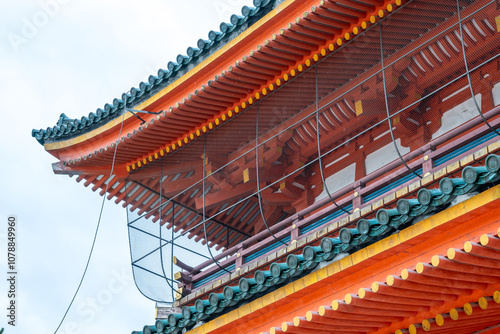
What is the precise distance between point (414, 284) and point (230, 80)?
405 cm

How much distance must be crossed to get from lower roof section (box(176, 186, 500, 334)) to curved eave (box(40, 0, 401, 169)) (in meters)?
2.65

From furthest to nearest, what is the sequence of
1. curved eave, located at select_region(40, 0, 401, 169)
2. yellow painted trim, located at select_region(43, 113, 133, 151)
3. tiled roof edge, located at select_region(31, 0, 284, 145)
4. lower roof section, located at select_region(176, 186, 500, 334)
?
yellow painted trim, located at select_region(43, 113, 133, 151), tiled roof edge, located at select_region(31, 0, 284, 145), curved eave, located at select_region(40, 0, 401, 169), lower roof section, located at select_region(176, 186, 500, 334)

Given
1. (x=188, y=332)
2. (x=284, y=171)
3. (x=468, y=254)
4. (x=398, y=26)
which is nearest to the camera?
(x=468, y=254)

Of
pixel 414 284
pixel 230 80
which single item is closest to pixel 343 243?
pixel 414 284

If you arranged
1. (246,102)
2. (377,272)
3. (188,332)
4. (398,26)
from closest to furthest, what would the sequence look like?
(377,272)
(398,26)
(188,332)
(246,102)

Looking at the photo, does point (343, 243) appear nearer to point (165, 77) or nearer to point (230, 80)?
point (230, 80)

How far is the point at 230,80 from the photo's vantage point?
9500 millimetres

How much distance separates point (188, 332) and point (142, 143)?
9.89ft

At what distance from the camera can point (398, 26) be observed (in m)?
8.35

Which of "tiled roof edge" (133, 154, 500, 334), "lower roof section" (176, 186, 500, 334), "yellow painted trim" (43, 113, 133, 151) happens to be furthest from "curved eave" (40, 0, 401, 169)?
"lower roof section" (176, 186, 500, 334)

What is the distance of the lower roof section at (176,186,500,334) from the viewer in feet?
20.6

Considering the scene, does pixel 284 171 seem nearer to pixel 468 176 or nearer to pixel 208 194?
pixel 208 194

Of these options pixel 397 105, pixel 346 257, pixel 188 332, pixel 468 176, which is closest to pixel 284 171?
pixel 397 105

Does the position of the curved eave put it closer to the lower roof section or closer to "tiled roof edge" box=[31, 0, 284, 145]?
"tiled roof edge" box=[31, 0, 284, 145]
